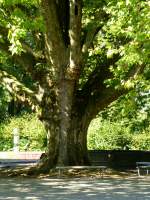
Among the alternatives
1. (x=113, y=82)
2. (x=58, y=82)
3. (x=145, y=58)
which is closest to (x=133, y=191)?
(x=145, y=58)

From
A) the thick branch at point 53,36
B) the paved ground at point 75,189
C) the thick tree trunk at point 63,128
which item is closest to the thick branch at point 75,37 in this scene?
the thick branch at point 53,36

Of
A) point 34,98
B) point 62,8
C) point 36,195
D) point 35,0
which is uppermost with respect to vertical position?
point 62,8

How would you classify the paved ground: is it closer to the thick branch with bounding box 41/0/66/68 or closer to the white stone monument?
the thick branch with bounding box 41/0/66/68

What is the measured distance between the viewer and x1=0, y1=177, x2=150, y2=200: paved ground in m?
13.1

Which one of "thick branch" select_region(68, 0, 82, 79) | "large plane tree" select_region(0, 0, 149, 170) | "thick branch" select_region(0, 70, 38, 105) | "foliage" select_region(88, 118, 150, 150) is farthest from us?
"foliage" select_region(88, 118, 150, 150)

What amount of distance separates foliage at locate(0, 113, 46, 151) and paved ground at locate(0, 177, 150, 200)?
16503 millimetres

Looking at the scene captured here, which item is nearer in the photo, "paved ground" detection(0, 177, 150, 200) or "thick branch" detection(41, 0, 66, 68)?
"paved ground" detection(0, 177, 150, 200)

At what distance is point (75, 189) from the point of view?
49.1 ft

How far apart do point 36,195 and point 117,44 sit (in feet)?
27.2

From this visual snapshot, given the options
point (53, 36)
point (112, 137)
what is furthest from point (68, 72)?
point (112, 137)

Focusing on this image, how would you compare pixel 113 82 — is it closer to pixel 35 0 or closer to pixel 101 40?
pixel 101 40

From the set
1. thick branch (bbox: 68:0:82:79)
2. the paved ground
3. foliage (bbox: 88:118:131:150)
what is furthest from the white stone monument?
the paved ground

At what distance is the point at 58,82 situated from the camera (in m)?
20.4

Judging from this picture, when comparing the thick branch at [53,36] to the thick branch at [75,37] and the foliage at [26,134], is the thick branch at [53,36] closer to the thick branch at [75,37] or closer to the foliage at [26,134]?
the thick branch at [75,37]
